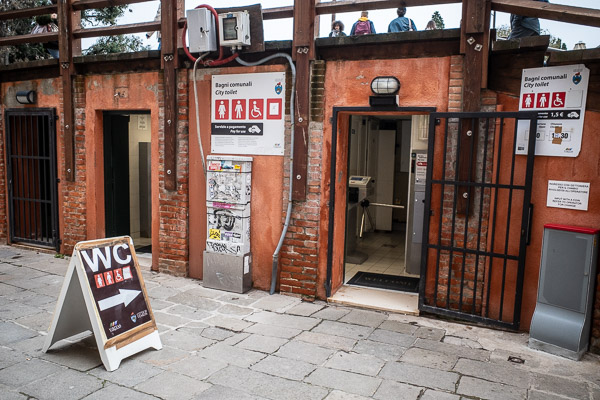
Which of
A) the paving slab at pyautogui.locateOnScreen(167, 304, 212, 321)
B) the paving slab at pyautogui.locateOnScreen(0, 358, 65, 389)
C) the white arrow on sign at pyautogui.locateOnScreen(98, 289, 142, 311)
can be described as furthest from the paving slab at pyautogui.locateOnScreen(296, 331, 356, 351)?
the paving slab at pyautogui.locateOnScreen(0, 358, 65, 389)

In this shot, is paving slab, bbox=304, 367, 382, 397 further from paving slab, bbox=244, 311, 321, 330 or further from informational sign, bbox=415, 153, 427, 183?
informational sign, bbox=415, 153, 427, 183

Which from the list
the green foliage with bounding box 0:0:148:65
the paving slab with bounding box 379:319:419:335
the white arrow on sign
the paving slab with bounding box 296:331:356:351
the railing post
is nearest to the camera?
the white arrow on sign

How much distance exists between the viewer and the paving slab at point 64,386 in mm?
3635

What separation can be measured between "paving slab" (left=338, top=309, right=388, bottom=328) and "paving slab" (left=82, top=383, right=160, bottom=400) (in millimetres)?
2408

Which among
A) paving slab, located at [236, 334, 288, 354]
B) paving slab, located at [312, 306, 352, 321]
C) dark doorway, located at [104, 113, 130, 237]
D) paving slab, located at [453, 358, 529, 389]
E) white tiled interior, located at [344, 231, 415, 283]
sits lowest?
paving slab, located at [236, 334, 288, 354]

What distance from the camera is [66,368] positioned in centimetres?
408

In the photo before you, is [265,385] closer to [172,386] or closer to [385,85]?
[172,386]

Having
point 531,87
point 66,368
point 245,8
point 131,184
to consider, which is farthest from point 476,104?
point 131,184

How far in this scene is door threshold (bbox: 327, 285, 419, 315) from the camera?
223 inches

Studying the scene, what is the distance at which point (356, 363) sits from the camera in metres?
4.29

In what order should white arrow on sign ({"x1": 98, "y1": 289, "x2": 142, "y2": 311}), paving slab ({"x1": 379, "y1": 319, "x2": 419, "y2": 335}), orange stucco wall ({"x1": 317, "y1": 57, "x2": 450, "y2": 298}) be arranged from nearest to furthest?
white arrow on sign ({"x1": 98, "y1": 289, "x2": 142, "y2": 311}) < paving slab ({"x1": 379, "y1": 319, "x2": 419, "y2": 335}) < orange stucco wall ({"x1": 317, "y1": 57, "x2": 450, "y2": 298})

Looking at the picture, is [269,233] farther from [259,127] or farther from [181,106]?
[181,106]

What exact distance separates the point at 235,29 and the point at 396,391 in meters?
4.57

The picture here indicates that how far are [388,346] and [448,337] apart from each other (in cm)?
72
